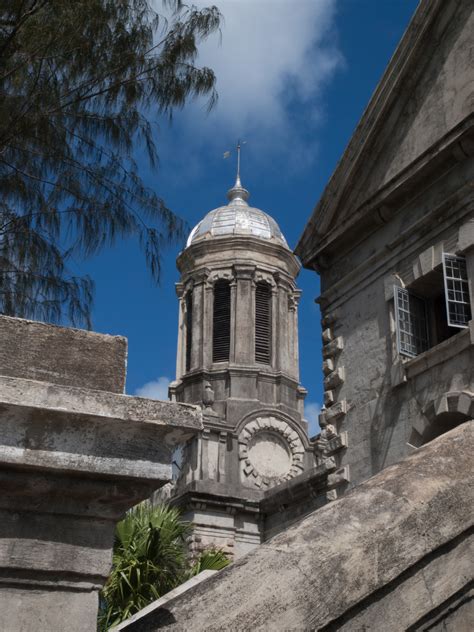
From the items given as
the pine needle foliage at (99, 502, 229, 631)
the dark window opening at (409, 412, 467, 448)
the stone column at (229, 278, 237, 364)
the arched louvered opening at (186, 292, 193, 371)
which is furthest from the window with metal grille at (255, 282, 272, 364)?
the dark window opening at (409, 412, 467, 448)

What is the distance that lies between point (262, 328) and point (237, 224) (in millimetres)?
4170

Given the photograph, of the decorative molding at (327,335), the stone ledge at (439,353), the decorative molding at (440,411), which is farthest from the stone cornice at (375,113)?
the decorative molding at (440,411)

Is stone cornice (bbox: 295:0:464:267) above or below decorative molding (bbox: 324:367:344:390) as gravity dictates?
above

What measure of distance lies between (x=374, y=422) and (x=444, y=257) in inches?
105

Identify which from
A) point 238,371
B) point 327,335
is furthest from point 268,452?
point 327,335

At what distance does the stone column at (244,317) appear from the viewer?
27859 mm

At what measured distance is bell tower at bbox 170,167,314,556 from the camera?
79.3 feet

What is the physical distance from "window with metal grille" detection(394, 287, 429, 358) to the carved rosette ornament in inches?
565

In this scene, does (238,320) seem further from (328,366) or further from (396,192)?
(396,192)

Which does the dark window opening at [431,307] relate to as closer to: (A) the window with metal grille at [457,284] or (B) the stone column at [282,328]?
(A) the window with metal grille at [457,284]

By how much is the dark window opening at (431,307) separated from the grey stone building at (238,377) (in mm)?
11883

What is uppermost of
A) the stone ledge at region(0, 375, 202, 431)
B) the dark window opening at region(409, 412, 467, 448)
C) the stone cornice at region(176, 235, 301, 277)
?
the stone cornice at region(176, 235, 301, 277)

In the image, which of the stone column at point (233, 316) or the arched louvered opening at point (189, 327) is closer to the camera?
the stone column at point (233, 316)

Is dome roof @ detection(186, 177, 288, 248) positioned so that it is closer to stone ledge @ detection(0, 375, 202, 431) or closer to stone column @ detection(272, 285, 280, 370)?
stone column @ detection(272, 285, 280, 370)
